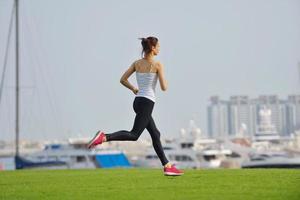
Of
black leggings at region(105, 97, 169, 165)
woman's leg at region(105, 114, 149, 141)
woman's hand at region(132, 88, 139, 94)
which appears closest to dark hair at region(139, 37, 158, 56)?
woman's hand at region(132, 88, 139, 94)

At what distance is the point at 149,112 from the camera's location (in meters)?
9.85

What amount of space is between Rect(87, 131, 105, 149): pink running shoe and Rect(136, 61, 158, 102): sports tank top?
26.1 inches

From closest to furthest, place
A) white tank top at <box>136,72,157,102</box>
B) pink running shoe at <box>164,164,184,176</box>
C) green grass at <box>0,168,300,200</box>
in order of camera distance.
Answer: green grass at <box>0,168,300,200</box>, white tank top at <box>136,72,157,102</box>, pink running shoe at <box>164,164,184,176</box>

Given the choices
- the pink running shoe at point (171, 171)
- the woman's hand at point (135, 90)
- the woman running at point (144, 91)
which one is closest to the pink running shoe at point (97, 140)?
the woman running at point (144, 91)

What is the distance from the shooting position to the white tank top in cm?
986

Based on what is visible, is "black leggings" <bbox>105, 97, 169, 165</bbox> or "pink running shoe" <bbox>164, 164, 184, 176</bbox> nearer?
"black leggings" <bbox>105, 97, 169, 165</bbox>

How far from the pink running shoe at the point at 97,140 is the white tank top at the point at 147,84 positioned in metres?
0.66

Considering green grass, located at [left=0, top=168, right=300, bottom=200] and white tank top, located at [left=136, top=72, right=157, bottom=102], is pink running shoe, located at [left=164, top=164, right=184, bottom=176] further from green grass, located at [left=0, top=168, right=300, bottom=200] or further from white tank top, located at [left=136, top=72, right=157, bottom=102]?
white tank top, located at [left=136, top=72, right=157, bottom=102]

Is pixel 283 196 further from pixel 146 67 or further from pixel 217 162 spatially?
Answer: pixel 217 162

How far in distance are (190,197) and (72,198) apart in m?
1.16

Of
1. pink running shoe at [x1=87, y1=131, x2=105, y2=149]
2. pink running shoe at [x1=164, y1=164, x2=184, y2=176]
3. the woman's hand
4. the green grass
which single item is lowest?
the green grass

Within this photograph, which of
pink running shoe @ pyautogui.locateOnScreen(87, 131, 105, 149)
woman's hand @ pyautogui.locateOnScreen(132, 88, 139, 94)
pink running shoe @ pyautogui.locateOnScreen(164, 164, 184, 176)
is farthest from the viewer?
pink running shoe @ pyautogui.locateOnScreen(164, 164, 184, 176)

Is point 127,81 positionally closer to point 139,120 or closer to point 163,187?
point 139,120

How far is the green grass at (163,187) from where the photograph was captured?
320 inches
